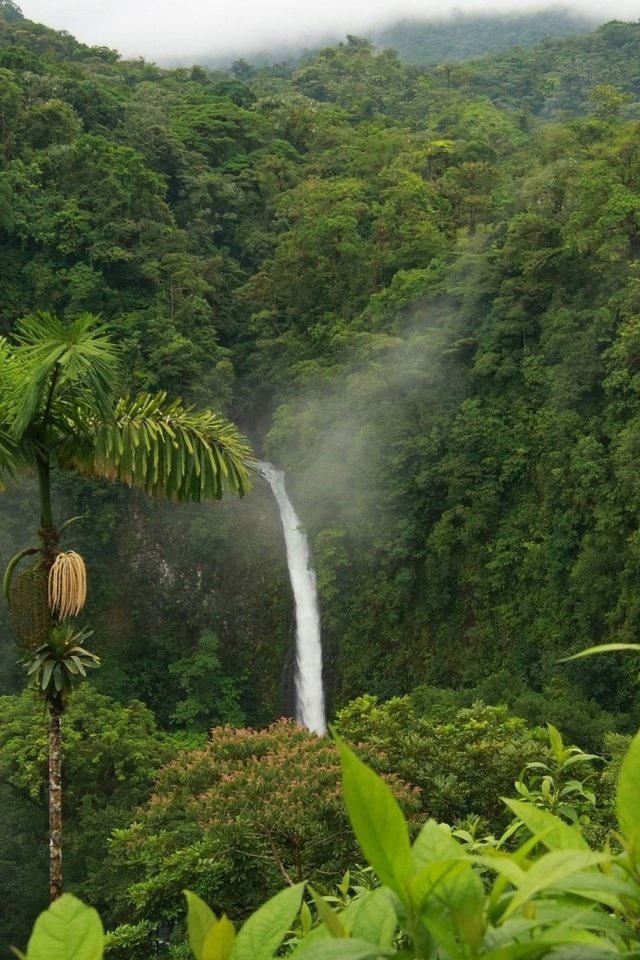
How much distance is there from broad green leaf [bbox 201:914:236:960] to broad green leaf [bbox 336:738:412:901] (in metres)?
0.14

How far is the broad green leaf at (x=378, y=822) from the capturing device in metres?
0.74

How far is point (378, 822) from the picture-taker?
752mm

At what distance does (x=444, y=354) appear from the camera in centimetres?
1594

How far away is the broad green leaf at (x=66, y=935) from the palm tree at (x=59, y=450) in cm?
364

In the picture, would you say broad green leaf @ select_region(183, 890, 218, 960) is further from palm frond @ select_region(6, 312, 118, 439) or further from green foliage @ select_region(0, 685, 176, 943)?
green foliage @ select_region(0, 685, 176, 943)

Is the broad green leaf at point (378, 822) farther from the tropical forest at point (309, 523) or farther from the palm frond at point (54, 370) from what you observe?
the palm frond at point (54, 370)

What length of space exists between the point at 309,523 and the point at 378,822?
16071mm

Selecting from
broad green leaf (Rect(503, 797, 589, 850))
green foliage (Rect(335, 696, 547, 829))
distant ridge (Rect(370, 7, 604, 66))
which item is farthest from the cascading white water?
distant ridge (Rect(370, 7, 604, 66))

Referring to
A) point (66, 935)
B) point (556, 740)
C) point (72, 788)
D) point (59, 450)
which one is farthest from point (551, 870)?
Answer: point (72, 788)

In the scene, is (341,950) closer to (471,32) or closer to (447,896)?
(447,896)

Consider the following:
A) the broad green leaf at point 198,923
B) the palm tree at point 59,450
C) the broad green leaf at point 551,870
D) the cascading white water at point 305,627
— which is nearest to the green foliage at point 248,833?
the palm tree at point 59,450

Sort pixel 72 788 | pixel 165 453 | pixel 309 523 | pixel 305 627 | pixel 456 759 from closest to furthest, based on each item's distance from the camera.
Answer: pixel 165 453 → pixel 456 759 → pixel 72 788 → pixel 305 627 → pixel 309 523

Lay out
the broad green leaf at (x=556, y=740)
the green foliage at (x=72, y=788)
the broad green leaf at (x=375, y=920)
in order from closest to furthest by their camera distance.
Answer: the broad green leaf at (x=375, y=920) → the broad green leaf at (x=556, y=740) → the green foliage at (x=72, y=788)

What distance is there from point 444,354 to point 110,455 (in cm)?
1189
